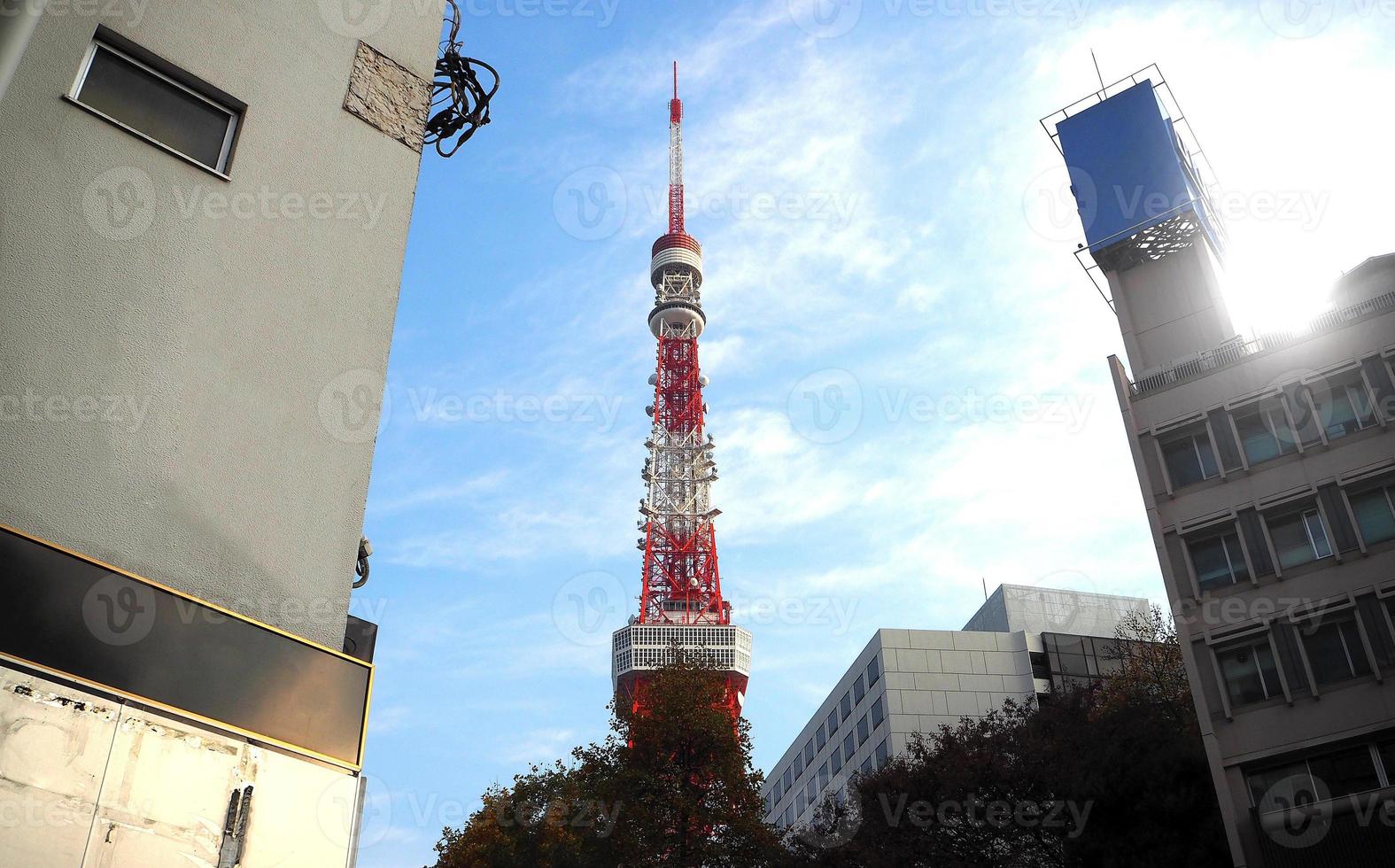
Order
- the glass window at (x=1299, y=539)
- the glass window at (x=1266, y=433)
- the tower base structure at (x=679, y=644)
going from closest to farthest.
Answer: the glass window at (x=1299, y=539) < the glass window at (x=1266, y=433) < the tower base structure at (x=679, y=644)

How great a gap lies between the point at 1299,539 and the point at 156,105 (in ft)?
85.8

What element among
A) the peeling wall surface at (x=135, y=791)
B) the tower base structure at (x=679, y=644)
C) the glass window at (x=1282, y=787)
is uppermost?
the tower base structure at (x=679, y=644)

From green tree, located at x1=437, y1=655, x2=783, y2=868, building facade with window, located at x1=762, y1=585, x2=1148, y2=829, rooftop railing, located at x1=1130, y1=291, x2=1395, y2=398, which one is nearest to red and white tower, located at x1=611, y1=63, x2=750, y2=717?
building facade with window, located at x1=762, y1=585, x2=1148, y2=829

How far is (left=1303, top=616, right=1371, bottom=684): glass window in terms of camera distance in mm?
23094

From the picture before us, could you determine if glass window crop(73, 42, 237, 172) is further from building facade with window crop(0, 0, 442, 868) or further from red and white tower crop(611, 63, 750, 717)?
red and white tower crop(611, 63, 750, 717)

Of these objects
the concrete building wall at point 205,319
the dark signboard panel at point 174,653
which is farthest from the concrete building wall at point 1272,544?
the concrete building wall at point 205,319

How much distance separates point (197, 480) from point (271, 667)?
140cm

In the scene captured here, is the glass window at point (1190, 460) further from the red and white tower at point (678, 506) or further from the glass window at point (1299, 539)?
the red and white tower at point (678, 506)

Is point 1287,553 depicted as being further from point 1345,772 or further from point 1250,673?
point 1345,772

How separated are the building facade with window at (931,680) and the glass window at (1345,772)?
3289 centimetres

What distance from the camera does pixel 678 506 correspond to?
87.6m

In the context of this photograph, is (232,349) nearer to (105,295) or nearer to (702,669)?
(105,295)

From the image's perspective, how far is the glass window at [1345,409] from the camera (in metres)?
25.0

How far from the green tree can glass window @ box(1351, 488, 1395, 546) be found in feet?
57.2
